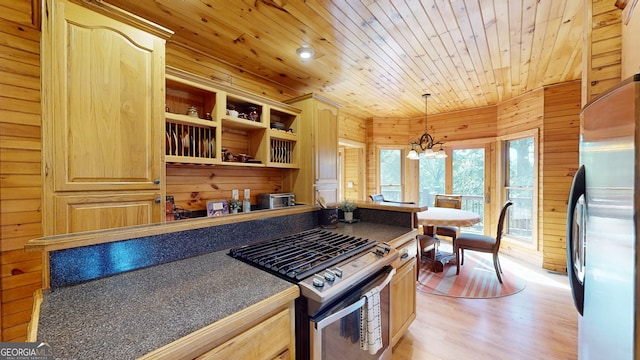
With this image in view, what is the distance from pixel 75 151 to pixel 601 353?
271cm

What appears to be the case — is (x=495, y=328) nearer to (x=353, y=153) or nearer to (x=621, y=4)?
(x=621, y=4)

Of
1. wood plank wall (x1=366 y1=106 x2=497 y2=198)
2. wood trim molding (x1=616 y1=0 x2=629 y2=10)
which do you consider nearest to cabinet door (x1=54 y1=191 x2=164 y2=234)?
wood trim molding (x1=616 y1=0 x2=629 y2=10)

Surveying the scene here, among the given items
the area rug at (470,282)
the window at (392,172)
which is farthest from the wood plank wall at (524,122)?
the window at (392,172)

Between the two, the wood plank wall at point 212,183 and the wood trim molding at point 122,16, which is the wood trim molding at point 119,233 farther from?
the wood trim molding at point 122,16

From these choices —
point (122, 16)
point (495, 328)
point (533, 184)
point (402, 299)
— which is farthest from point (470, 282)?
point (122, 16)

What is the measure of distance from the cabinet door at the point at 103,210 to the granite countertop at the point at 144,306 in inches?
33.8

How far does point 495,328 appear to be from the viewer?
2.13 metres

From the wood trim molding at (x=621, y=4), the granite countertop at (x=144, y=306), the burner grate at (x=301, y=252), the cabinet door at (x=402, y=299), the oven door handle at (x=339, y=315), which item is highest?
the wood trim molding at (x=621, y=4)

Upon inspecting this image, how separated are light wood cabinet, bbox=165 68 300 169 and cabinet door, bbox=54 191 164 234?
16.8 inches

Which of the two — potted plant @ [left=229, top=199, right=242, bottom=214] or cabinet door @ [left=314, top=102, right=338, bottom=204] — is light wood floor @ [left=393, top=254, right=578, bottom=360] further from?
potted plant @ [left=229, top=199, right=242, bottom=214]

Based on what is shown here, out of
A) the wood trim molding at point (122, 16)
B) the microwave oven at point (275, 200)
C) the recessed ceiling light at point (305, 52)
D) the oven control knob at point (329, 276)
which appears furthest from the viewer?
the microwave oven at point (275, 200)

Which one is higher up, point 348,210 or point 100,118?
point 100,118

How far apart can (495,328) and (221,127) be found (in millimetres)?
3242

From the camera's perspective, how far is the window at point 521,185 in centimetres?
384
